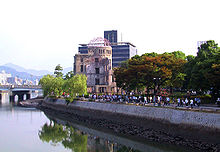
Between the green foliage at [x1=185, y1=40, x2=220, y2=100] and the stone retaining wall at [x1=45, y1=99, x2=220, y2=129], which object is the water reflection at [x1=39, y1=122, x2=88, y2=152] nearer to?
the stone retaining wall at [x1=45, y1=99, x2=220, y2=129]

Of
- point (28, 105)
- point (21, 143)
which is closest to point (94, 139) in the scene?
point (21, 143)

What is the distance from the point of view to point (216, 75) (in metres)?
46.3

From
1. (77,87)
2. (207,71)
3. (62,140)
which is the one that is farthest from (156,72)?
(62,140)

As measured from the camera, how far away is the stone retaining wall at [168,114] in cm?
3788

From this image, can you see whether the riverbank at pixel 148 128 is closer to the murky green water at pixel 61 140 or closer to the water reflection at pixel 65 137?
the murky green water at pixel 61 140

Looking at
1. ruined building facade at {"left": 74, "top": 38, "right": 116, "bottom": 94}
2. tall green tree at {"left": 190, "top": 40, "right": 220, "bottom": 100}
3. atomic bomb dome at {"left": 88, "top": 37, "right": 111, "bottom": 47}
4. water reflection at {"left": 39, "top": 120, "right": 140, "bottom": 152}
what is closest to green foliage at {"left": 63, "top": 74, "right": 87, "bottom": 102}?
water reflection at {"left": 39, "top": 120, "right": 140, "bottom": 152}

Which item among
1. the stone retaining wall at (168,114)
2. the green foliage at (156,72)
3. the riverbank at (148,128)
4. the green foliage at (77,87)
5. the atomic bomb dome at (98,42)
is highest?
the atomic bomb dome at (98,42)

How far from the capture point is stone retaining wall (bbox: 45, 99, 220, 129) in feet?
124

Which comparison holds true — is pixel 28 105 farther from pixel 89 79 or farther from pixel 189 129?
pixel 189 129

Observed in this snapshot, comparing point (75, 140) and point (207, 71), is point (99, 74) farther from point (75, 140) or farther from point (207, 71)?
point (207, 71)

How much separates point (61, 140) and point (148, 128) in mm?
16359

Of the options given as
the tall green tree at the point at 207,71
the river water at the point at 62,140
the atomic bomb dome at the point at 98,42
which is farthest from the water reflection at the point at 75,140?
the atomic bomb dome at the point at 98,42

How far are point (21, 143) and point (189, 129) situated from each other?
90.3 ft

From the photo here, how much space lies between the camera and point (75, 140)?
5231 centimetres
